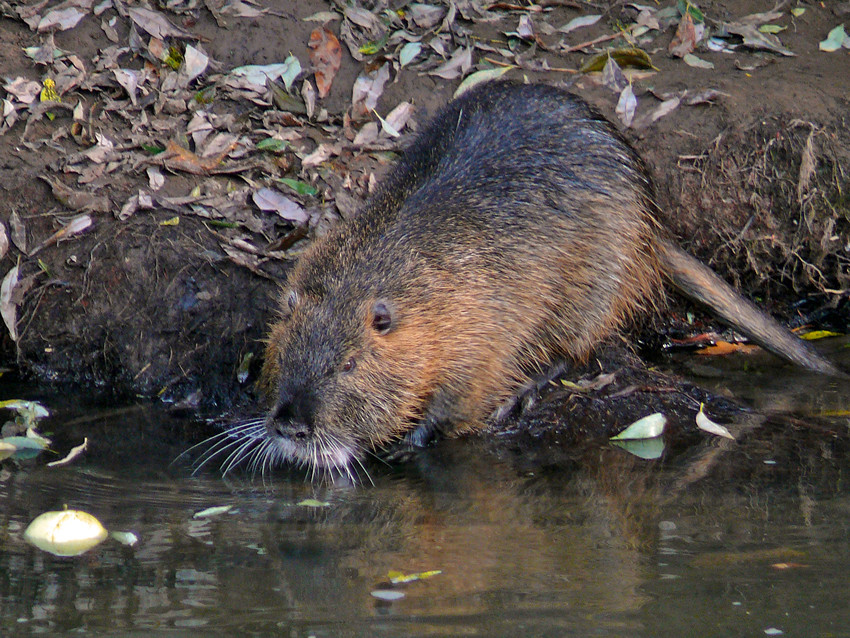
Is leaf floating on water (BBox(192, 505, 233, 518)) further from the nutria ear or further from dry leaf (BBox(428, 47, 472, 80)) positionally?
dry leaf (BBox(428, 47, 472, 80))

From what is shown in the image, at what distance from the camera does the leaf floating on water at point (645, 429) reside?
3.75 meters

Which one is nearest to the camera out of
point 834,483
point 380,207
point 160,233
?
point 834,483

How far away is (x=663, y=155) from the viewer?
4957 mm

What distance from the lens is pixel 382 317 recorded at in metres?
3.63

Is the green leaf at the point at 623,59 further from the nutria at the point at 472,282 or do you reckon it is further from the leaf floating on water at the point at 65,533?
the leaf floating on water at the point at 65,533

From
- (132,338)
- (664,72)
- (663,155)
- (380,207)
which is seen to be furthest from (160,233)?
(664,72)

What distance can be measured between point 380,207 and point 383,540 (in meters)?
1.63

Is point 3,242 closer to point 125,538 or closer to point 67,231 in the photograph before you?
point 67,231

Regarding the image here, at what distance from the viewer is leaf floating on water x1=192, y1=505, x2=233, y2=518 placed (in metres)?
3.04

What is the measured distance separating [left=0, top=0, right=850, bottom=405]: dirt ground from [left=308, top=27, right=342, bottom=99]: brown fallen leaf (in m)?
0.03

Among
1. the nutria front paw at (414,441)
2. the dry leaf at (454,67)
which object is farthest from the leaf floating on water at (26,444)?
the dry leaf at (454,67)

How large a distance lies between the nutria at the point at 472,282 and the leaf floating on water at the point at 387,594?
1014 mm

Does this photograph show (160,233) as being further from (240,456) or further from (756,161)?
(756,161)

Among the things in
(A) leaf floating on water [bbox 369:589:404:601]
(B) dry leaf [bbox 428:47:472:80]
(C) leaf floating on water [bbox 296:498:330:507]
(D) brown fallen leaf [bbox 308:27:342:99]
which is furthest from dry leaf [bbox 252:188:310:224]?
(A) leaf floating on water [bbox 369:589:404:601]
